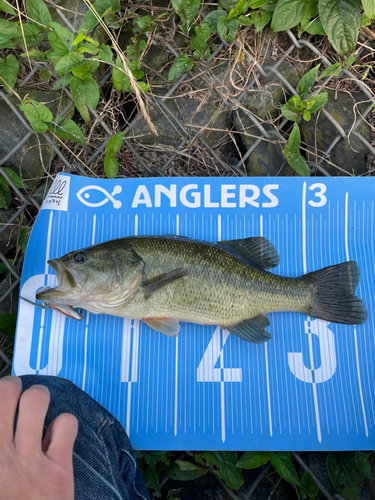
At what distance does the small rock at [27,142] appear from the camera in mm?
2639

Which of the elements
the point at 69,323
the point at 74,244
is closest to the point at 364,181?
the point at 74,244

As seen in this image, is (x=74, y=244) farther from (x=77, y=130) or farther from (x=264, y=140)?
(x=264, y=140)

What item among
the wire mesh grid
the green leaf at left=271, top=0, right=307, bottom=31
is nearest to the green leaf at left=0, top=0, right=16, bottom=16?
the wire mesh grid

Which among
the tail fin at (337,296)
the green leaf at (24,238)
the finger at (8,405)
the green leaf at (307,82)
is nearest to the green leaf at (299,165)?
the green leaf at (307,82)

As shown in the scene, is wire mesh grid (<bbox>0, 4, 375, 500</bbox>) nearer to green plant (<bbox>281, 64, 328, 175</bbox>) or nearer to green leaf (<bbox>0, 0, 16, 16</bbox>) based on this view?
green plant (<bbox>281, 64, 328, 175</bbox>)

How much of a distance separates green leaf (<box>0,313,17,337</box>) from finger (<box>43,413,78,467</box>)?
3.50 feet

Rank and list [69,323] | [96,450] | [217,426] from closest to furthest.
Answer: [96,450] < [217,426] < [69,323]

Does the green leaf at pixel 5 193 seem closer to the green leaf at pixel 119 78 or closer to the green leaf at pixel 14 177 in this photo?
the green leaf at pixel 14 177

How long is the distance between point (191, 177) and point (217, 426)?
184cm

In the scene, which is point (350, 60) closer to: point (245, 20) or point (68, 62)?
point (245, 20)

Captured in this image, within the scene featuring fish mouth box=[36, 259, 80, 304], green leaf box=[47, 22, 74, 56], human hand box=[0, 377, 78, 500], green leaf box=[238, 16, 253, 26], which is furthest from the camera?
green leaf box=[238, 16, 253, 26]

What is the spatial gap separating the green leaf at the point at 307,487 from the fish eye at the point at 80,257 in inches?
82.0

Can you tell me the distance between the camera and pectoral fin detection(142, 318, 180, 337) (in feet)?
7.44

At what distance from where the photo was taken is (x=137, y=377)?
2.38 m
